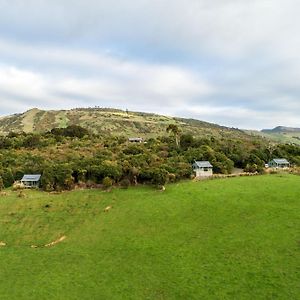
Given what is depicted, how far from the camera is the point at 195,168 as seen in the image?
239 feet

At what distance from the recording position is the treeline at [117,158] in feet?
214

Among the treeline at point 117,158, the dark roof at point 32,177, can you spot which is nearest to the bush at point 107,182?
the treeline at point 117,158

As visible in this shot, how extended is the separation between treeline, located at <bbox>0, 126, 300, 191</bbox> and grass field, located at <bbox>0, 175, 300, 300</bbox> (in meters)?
3.83

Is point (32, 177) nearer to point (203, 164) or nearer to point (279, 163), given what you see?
point (203, 164)

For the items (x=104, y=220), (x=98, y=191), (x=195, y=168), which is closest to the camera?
(x=104, y=220)

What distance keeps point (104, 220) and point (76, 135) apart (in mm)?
66813

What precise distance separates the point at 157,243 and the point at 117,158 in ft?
116

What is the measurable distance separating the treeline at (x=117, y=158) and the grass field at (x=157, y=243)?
3831 millimetres

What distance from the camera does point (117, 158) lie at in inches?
3056

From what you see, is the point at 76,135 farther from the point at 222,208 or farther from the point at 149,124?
the point at 149,124

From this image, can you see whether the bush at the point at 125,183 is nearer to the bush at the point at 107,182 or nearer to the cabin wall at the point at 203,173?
the bush at the point at 107,182

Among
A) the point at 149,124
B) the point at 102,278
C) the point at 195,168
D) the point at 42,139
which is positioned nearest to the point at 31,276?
the point at 102,278

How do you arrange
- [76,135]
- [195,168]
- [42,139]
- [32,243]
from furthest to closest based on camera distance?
[76,135] → [42,139] → [195,168] → [32,243]

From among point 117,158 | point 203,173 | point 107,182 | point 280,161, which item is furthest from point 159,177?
point 280,161
